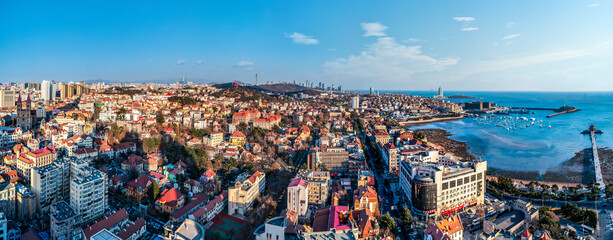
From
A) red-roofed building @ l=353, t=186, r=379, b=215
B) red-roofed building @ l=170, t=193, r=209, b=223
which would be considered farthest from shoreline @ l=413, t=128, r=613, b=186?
red-roofed building @ l=170, t=193, r=209, b=223

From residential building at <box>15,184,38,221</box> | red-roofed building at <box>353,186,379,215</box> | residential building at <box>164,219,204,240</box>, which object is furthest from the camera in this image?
red-roofed building at <box>353,186,379,215</box>

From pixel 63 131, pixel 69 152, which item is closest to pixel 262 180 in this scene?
pixel 69 152

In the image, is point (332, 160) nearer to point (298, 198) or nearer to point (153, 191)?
point (298, 198)

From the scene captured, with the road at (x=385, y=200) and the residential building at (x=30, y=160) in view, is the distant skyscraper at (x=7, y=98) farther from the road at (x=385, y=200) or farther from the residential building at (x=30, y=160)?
the road at (x=385, y=200)

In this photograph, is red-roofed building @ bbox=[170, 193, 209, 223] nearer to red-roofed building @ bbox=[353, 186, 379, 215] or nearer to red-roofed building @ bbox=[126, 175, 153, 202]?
red-roofed building @ bbox=[126, 175, 153, 202]

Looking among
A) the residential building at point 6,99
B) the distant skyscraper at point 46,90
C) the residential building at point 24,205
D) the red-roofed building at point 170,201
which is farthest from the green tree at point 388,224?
the distant skyscraper at point 46,90
